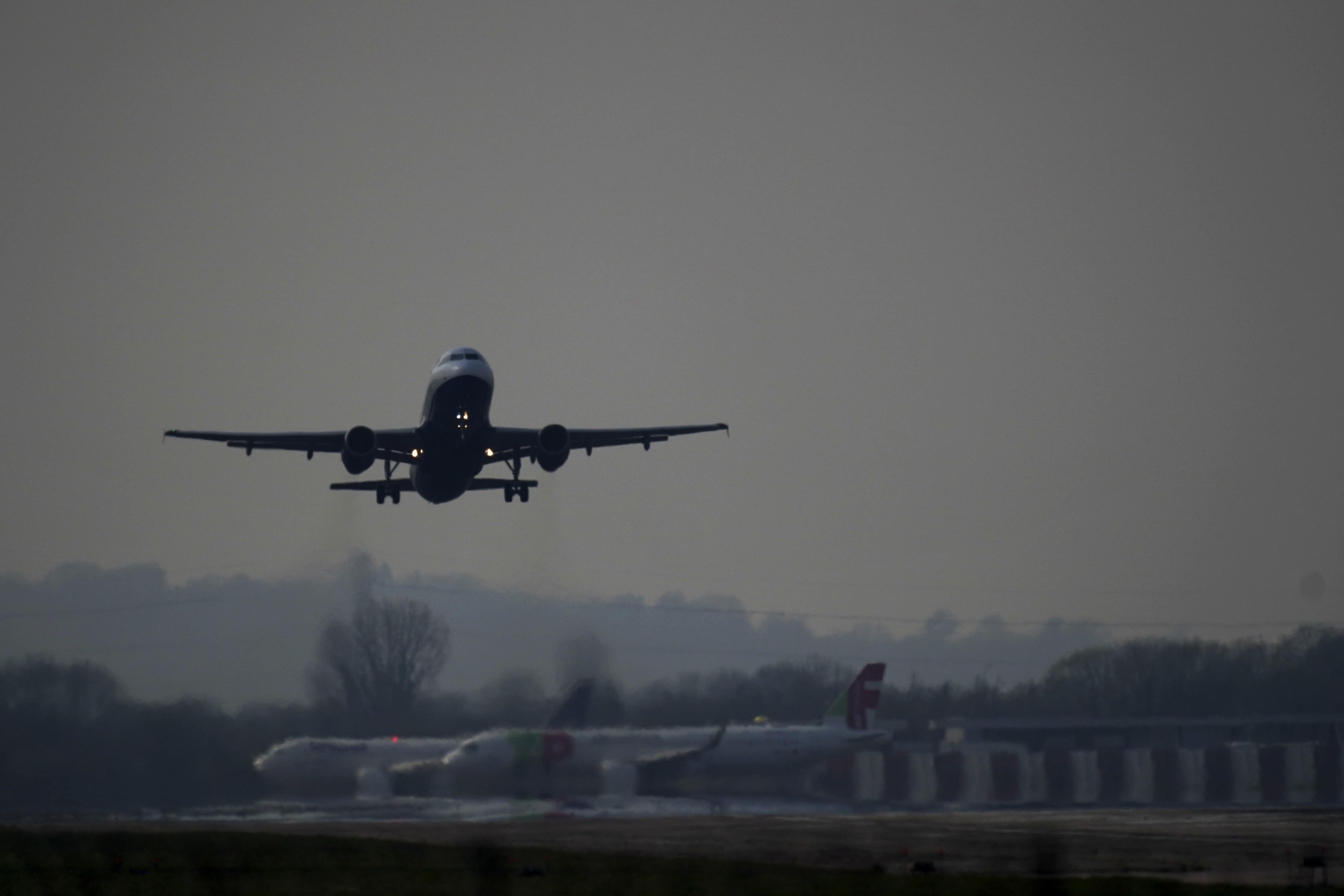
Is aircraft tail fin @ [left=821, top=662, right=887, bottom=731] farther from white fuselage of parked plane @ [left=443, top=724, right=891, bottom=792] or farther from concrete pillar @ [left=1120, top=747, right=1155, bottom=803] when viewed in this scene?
concrete pillar @ [left=1120, top=747, right=1155, bottom=803]

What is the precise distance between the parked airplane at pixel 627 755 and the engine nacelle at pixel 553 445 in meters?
14.2

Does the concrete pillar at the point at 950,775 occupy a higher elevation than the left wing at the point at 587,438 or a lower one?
lower

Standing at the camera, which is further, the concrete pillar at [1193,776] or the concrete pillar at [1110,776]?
the concrete pillar at [1193,776]

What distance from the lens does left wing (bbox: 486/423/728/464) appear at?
51719mm

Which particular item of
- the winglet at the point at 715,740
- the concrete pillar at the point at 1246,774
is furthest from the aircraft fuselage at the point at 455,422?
the concrete pillar at the point at 1246,774

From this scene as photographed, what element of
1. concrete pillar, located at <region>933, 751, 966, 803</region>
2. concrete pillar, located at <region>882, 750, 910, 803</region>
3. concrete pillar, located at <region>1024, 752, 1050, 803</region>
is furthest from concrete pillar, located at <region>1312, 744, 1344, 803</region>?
concrete pillar, located at <region>882, 750, 910, 803</region>

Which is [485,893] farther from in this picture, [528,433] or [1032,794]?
[1032,794]

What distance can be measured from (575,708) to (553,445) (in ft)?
52.9

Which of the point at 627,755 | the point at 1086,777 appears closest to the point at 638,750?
the point at 627,755

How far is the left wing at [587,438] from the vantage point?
170 ft

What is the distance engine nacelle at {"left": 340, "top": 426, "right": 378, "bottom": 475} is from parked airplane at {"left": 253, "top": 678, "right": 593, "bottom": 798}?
12932mm

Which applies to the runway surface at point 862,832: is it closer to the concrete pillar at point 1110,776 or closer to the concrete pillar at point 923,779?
the concrete pillar at point 1110,776

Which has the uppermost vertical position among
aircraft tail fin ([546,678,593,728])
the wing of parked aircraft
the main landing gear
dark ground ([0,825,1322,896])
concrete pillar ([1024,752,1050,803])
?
the main landing gear

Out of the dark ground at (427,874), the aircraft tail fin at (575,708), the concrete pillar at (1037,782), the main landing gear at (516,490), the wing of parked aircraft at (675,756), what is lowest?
the concrete pillar at (1037,782)
